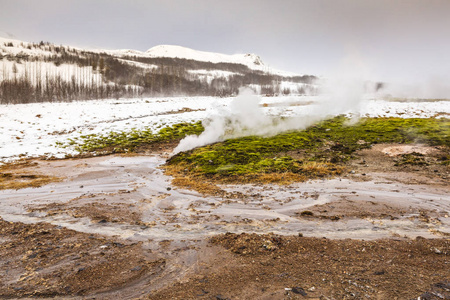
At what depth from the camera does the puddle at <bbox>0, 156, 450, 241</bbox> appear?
6.27m

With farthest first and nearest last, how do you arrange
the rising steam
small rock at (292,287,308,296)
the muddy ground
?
the rising steam
the muddy ground
small rock at (292,287,308,296)

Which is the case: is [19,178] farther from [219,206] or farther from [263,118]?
[263,118]

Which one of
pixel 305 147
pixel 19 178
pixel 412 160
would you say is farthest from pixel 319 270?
pixel 19 178

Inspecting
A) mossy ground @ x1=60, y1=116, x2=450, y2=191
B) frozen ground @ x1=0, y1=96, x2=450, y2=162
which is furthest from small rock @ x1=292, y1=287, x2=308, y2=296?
frozen ground @ x1=0, y1=96, x2=450, y2=162

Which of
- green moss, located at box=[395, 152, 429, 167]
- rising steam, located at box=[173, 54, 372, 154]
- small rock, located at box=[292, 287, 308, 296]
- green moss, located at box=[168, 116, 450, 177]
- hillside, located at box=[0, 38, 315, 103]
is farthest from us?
hillside, located at box=[0, 38, 315, 103]

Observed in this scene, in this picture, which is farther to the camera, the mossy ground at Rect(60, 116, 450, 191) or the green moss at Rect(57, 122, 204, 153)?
the green moss at Rect(57, 122, 204, 153)

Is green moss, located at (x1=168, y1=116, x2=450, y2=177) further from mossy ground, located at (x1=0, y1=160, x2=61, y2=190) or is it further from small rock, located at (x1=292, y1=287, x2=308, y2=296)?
small rock, located at (x1=292, y1=287, x2=308, y2=296)

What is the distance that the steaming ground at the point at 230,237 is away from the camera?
13.4 feet

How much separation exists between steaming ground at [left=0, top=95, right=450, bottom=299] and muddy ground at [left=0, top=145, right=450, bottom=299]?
A: 3cm

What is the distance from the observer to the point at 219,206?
8.00 metres

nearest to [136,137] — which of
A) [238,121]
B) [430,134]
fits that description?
[238,121]

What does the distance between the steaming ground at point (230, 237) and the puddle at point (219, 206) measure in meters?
0.05

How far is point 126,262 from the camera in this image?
4902 mm

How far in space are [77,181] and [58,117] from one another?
2162 cm
